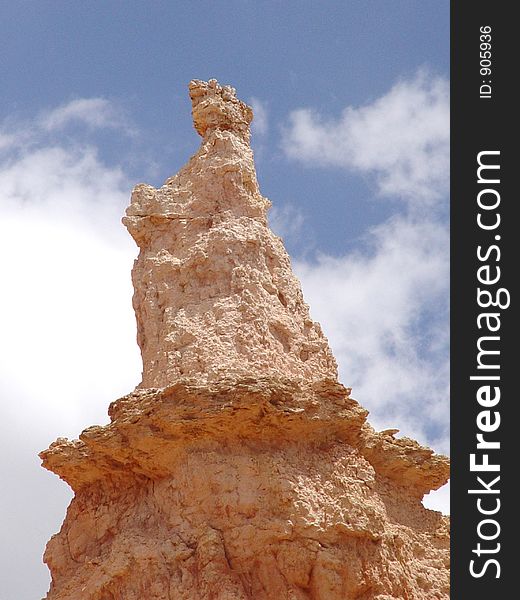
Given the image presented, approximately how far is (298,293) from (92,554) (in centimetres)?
465

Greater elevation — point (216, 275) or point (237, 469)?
point (216, 275)

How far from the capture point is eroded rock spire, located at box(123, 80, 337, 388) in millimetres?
15141

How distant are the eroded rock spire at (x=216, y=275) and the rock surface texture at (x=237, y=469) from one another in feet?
0.10

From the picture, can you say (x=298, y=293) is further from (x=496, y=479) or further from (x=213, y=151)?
(x=496, y=479)

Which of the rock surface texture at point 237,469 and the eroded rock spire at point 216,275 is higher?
the eroded rock spire at point 216,275

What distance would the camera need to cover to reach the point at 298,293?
1655cm

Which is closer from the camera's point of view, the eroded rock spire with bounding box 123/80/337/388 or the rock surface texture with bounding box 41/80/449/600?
the rock surface texture with bounding box 41/80/449/600

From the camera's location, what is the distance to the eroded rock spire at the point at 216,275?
1514 centimetres

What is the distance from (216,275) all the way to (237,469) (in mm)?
3286

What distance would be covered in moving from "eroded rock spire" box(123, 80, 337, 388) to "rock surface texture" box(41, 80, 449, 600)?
29 mm

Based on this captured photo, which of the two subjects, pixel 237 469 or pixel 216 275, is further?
pixel 216 275

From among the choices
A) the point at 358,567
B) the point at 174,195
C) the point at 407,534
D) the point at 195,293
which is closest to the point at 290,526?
the point at 358,567

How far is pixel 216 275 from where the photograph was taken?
15969mm

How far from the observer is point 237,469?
13656mm
